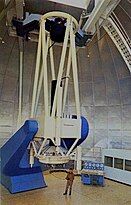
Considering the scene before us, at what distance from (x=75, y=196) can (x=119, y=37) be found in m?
6.60

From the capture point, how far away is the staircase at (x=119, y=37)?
31.9ft

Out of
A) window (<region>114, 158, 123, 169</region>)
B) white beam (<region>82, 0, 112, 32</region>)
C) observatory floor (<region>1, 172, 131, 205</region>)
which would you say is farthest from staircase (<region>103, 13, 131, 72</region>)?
observatory floor (<region>1, 172, 131, 205</region>)

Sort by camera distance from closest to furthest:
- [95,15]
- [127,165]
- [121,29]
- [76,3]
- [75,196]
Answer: [76,3] < [95,15] < [75,196] < [121,29] < [127,165]

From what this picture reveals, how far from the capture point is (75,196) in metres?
8.17

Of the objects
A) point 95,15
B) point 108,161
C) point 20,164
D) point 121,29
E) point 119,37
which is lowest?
point 108,161

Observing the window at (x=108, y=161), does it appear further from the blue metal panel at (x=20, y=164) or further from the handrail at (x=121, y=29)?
the handrail at (x=121, y=29)

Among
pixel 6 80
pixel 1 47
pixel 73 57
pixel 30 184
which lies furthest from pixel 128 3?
pixel 30 184

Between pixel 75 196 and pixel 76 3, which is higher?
pixel 76 3

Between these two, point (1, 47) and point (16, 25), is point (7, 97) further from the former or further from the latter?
point (16, 25)

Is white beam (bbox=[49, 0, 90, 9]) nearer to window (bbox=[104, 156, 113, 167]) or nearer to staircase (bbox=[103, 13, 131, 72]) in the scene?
staircase (bbox=[103, 13, 131, 72])

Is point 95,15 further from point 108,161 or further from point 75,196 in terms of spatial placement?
point 108,161

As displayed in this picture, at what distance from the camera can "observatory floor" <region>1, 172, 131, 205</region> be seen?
294 inches

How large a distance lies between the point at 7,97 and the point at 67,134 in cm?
689

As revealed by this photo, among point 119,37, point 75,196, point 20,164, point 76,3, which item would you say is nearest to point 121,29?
point 119,37
